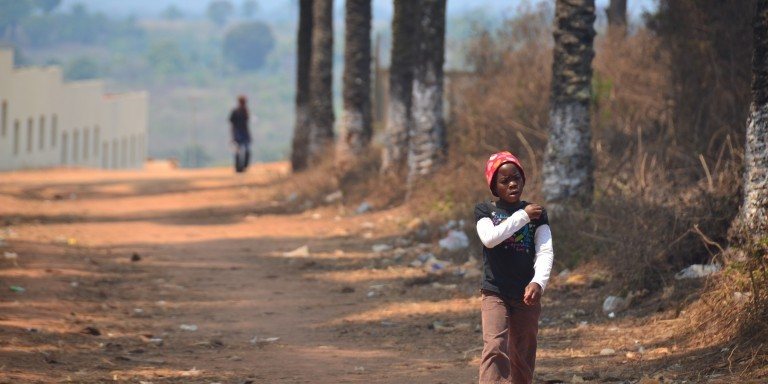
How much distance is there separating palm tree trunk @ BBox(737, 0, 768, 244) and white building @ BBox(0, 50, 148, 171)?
146ft

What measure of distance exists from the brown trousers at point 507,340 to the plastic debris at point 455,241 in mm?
8000

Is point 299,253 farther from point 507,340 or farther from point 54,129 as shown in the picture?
point 54,129

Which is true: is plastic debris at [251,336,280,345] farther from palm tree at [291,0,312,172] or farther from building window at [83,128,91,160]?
building window at [83,128,91,160]

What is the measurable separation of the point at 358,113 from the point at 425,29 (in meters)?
5.07

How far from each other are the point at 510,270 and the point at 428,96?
12.8 meters

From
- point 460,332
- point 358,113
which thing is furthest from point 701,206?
point 358,113

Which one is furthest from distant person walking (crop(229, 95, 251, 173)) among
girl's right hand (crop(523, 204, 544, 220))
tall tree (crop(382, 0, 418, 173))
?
girl's right hand (crop(523, 204, 544, 220))

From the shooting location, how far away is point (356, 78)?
83.1ft

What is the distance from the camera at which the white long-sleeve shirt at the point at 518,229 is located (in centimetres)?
761

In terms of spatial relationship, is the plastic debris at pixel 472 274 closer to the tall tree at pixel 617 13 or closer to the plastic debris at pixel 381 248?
the plastic debris at pixel 381 248

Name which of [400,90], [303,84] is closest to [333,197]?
[400,90]

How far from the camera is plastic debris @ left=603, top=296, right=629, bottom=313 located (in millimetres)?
11789

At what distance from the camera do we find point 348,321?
→ 12570 mm

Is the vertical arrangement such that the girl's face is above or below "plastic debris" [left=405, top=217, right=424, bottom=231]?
above
